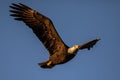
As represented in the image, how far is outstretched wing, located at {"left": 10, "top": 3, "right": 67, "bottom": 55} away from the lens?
15164mm

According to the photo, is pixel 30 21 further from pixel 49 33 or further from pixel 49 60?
pixel 49 60

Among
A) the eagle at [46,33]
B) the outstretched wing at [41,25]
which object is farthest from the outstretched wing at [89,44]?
the outstretched wing at [41,25]

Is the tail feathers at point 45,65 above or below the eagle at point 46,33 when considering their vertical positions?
below

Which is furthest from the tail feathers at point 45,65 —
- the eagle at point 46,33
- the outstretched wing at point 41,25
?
the outstretched wing at point 41,25

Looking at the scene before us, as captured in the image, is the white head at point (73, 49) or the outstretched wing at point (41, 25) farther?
the outstretched wing at point (41, 25)

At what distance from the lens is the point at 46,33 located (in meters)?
15.4

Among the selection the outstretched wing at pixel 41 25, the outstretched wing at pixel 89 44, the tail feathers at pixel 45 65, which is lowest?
the tail feathers at pixel 45 65

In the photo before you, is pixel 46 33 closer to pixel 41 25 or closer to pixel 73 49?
pixel 41 25

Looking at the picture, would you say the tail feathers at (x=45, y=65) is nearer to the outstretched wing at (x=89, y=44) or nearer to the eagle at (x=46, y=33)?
the eagle at (x=46, y=33)

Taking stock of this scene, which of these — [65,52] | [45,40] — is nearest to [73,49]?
[65,52]

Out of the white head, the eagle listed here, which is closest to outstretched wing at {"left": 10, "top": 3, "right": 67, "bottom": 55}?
the eagle

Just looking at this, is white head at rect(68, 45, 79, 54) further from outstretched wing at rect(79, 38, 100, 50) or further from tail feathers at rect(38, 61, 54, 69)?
tail feathers at rect(38, 61, 54, 69)

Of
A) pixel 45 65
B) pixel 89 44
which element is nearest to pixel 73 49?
pixel 89 44

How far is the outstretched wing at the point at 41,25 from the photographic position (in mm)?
15164
